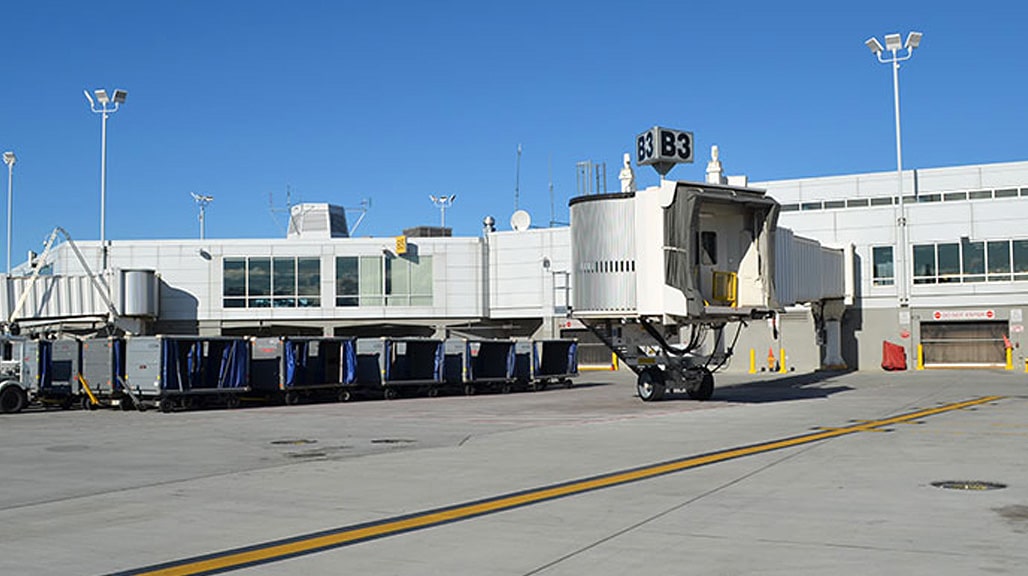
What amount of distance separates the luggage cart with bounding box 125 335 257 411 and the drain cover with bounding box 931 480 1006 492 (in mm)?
25378

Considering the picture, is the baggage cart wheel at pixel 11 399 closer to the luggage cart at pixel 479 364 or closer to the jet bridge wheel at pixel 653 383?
the luggage cart at pixel 479 364

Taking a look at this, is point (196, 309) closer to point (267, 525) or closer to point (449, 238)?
point (449, 238)

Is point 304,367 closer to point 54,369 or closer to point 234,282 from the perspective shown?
point 54,369

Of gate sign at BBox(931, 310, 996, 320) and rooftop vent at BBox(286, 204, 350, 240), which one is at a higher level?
rooftop vent at BBox(286, 204, 350, 240)

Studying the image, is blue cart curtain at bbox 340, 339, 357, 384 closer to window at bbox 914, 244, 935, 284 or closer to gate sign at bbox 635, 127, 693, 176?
gate sign at bbox 635, 127, 693, 176

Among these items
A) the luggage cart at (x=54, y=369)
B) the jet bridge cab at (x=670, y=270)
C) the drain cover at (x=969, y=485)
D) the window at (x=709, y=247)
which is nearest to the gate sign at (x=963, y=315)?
the jet bridge cab at (x=670, y=270)

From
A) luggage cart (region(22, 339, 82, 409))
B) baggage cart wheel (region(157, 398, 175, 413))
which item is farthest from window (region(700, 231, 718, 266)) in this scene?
luggage cart (region(22, 339, 82, 409))

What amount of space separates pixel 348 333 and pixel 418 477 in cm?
5196

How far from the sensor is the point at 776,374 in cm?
5278

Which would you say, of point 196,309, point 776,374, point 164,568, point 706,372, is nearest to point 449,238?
point 196,309

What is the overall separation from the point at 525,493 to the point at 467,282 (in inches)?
2022

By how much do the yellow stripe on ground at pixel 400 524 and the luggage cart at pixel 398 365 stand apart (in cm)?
2295

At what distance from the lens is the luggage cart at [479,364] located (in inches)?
1665

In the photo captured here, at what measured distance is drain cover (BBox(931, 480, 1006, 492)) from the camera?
12797 millimetres
